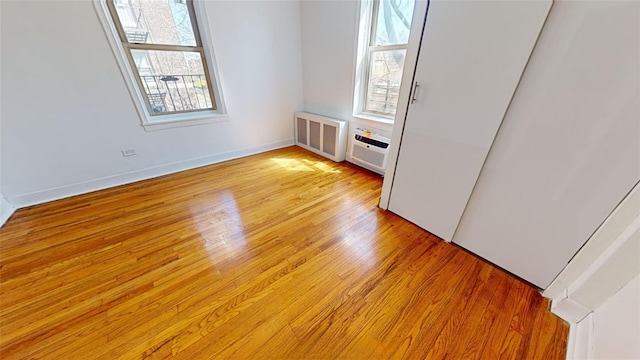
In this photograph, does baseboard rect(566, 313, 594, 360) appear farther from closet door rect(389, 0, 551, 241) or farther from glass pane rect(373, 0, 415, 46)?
glass pane rect(373, 0, 415, 46)

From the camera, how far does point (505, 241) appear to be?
4.68 ft

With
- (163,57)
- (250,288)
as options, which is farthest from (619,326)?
(163,57)

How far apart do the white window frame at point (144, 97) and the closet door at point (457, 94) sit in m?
2.43

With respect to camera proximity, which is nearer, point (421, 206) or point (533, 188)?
point (533, 188)

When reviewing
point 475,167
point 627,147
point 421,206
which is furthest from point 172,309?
point 627,147

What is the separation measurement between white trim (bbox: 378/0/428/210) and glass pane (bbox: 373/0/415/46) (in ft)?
3.30

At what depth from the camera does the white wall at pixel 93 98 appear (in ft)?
6.01

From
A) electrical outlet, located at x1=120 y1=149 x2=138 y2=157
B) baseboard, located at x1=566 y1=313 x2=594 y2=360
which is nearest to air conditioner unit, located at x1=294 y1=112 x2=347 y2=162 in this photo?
electrical outlet, located at x1=120 y1=149 x2=138 y2=157

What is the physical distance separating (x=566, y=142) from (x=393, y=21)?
204 centimetres

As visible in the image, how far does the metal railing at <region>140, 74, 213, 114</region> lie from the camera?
2.55m

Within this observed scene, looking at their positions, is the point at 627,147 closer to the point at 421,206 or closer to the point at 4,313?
the point at 421,206

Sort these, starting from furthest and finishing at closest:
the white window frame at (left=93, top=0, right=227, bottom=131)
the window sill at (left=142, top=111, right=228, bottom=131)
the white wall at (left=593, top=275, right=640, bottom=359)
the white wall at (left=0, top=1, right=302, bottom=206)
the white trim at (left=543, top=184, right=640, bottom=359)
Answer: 1. the window sill at (left=142, top=111, right=228, bottom=131)
2. the white window frame at (left=93, top=0, right=227, bottom=131)
3. the white wall at (left=0, top=1, right=302, bottom=206)
4. the white trim at (left=543, top=184, right=640, bottom=359)
5. the white wall at (left=593, top=275, right=640, bottom=359)

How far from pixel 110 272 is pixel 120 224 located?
1.96 feet

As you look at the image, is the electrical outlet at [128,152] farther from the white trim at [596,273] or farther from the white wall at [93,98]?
the white trim at [596,273]
